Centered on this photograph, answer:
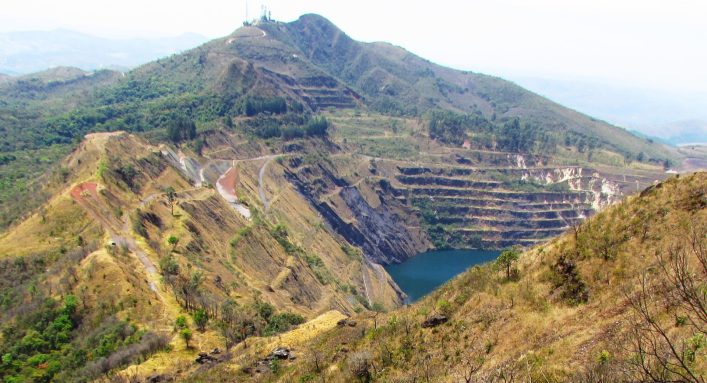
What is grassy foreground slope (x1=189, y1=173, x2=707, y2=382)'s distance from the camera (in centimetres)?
2125

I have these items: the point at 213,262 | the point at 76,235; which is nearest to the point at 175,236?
the point at 213,262

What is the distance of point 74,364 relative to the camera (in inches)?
1635

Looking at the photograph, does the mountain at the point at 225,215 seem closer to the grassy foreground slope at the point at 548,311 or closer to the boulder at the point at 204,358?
the boulder at the point at 204,358

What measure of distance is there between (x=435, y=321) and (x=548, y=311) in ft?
24.7

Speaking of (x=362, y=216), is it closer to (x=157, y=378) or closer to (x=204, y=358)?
(x=204, y=358)

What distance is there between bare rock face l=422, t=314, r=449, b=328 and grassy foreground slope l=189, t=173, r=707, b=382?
0.32 feet

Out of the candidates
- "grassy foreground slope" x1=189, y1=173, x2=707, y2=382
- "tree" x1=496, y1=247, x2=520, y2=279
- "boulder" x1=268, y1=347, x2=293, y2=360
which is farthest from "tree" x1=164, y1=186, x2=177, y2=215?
"tree" x1=496, y1=247, x2=520, y2=279

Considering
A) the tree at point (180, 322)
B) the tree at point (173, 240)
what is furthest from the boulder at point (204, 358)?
the tree at point (173, 240)

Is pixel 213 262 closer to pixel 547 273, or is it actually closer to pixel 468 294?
pixel 468 294

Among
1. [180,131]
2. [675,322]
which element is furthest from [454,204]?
[675,322]

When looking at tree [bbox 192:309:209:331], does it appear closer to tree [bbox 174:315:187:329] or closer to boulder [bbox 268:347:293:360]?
tree [bbox 174:315:187:329]

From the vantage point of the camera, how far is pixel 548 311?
1046 inches

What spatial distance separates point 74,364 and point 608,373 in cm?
4437

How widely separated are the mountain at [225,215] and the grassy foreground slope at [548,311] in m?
1.66
